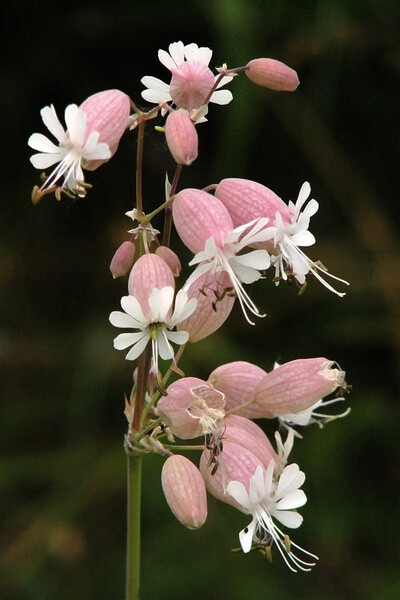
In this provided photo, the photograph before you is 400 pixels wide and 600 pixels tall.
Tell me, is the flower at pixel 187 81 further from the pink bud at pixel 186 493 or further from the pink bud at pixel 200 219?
the pink bud at pixel 186 493

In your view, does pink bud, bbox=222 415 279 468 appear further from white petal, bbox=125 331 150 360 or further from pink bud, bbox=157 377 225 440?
white petal, bbox=125 331 150 360

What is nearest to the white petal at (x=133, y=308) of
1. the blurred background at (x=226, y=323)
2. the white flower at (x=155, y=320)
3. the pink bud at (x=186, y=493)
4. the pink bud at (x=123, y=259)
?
the white flower at (x=155, y=320)

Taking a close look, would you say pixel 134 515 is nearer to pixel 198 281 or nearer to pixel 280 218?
pixel 198 281

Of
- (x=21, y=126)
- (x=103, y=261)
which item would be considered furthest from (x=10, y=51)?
(x=103, y=261)

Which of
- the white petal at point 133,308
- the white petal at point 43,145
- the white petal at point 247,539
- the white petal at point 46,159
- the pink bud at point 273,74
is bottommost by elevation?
the white petal at point 247,539

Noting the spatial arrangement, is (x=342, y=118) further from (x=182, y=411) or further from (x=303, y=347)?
(x=182, y=411)

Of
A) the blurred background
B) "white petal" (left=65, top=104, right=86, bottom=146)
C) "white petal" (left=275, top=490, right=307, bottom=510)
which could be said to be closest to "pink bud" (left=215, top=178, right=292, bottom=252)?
"white petal" (left=65, top=104, right=86, bottom=146)

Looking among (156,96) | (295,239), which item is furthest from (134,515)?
(156,96)
